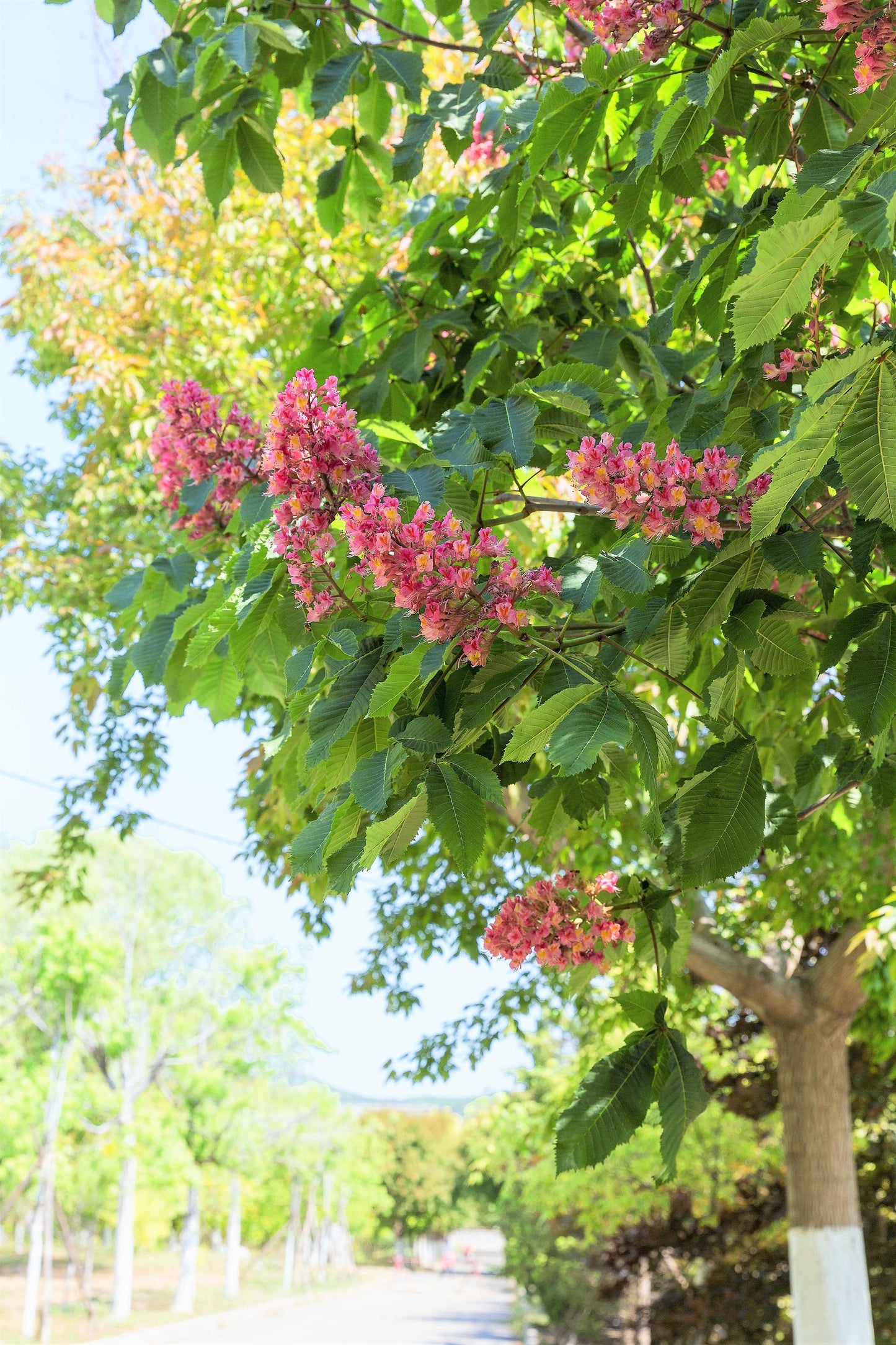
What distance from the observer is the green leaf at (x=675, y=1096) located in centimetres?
150

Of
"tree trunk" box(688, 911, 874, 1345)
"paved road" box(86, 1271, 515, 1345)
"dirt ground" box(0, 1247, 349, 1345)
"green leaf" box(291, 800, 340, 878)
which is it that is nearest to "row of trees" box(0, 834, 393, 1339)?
"dirt ground" box(0, 1247, 349, 1345)

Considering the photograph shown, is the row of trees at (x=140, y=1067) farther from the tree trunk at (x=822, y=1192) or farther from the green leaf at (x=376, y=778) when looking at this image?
the green leaf at (x=376, y=778)

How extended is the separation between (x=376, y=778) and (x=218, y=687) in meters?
0.66

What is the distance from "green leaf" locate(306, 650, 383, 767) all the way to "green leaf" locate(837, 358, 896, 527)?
0.63 m

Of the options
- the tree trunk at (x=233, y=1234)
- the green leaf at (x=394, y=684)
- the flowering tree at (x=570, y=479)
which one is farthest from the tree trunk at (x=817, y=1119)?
the tree trunk at (x=233, y=1234)

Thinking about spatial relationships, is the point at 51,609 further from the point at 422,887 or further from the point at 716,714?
the point at 716,714

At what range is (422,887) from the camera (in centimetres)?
471

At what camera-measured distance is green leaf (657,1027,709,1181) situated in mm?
1502

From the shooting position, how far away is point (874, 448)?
1.19 m

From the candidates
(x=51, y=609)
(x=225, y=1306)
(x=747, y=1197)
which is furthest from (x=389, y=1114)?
(x=51, y=609)

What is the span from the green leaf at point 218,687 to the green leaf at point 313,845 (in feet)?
1.65

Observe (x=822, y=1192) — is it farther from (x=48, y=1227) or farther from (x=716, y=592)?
(x=48, y=1227)

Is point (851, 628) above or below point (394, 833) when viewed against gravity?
above

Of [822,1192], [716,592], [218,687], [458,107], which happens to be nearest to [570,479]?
[716,592]
